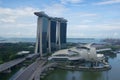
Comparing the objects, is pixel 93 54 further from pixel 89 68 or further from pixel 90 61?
pixel 89 68

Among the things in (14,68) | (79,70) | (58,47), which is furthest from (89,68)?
(58,47)

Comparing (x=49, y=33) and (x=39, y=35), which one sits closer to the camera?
(x=39, y=35)

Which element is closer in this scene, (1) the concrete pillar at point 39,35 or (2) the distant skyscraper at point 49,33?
(1) the concrete pillar at point 39,35

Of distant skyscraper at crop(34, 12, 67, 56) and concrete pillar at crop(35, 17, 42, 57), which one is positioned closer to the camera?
concrete pillar at crop(35, 17, 42, 57)

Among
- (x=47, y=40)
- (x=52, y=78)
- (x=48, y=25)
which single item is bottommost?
(x=52, y=78)

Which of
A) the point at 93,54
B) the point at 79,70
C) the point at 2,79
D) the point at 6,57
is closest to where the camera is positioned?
the point at 2,79

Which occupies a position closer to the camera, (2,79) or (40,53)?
(2,79)

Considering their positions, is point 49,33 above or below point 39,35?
above

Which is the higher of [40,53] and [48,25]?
[48,25]
